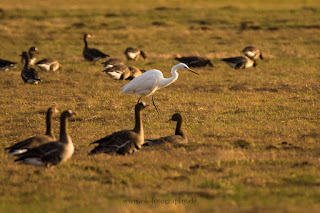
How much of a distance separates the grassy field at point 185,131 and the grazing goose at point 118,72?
0.31 metres

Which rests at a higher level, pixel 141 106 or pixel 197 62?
A: pixel 197 62

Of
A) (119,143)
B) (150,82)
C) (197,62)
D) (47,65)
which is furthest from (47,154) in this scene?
(197,62)

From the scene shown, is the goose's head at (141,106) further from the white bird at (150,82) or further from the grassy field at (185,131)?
the white bird at (150,82)

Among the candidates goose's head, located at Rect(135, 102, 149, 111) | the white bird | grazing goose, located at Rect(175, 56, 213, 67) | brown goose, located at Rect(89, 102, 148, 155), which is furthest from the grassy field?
goose's head, located at Rect(135, 102, 149, 111)

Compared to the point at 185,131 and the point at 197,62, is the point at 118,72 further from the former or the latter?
the point at 185,131

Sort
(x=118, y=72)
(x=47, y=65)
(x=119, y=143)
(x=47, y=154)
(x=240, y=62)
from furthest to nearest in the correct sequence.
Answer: (x=240, y=62) < (x=47, y=65) < (x=118, y=72) < (x=119, y=143) < (x=47, y=154)

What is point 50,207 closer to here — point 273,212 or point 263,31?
point 273,212

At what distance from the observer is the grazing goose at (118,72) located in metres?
19.4

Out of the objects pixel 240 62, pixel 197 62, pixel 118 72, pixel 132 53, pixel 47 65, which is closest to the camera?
pixel 118 72

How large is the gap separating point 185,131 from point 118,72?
8212mm

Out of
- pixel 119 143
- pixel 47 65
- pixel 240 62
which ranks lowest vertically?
pixel 119 143

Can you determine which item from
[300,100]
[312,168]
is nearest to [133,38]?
[300,100]

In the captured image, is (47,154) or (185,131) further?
(185,131)

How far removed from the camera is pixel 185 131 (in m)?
11.9
